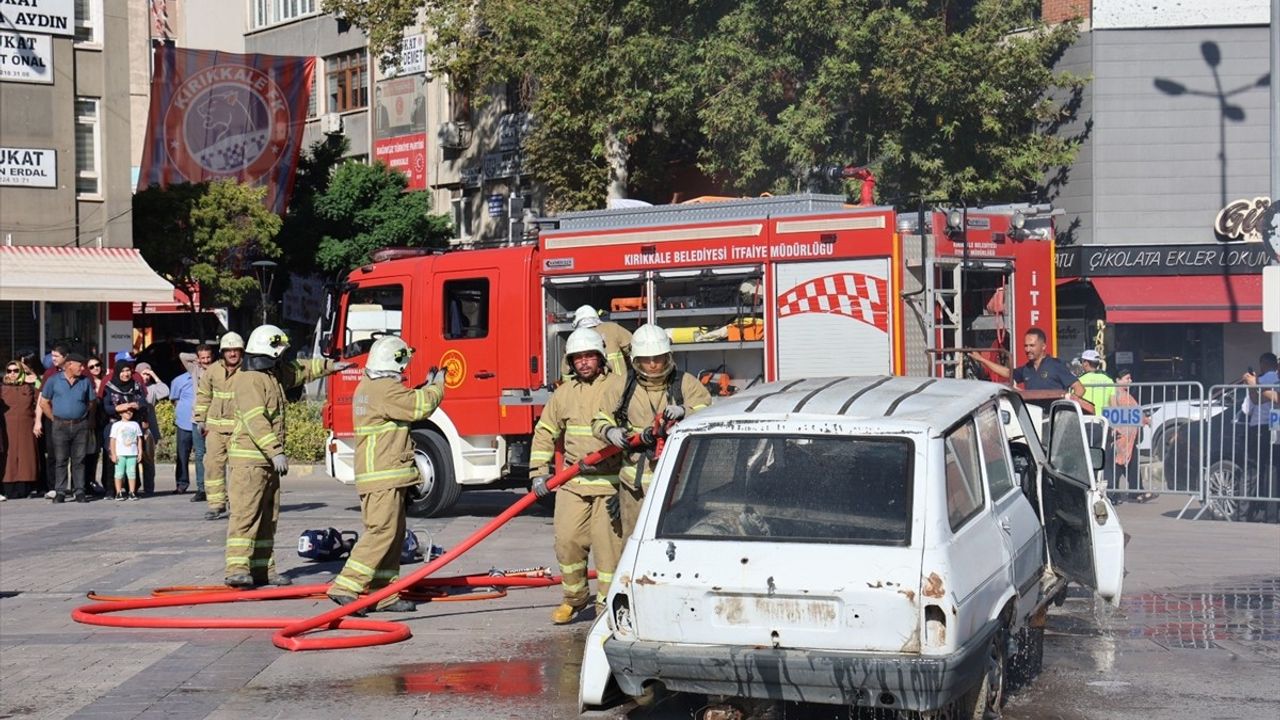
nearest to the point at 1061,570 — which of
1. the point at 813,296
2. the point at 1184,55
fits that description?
the point at 813,296

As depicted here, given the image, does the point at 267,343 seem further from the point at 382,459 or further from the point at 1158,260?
the point at 1158,260

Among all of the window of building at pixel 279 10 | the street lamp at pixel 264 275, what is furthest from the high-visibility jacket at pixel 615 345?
the window of building at pixel 279 10

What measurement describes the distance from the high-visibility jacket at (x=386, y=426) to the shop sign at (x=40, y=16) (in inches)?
836

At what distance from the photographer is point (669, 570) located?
6324 mm

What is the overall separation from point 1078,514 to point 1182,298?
18.3m

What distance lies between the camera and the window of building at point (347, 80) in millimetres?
46906

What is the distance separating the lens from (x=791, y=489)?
6445mm

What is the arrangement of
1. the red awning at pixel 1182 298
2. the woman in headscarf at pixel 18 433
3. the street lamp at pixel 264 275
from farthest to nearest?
the street lamp at pixel 264 275 → the red awning at pixel 1182 298 → the woman in headscarf at pixel 18 433

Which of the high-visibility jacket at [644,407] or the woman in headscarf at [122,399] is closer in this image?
the high-visibility jacket at [644,407]

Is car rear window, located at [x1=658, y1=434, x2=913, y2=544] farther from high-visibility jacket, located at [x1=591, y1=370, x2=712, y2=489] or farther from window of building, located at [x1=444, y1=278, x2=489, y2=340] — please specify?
window of building, located at [x1=444, y1=278, x2=489, y2=340]

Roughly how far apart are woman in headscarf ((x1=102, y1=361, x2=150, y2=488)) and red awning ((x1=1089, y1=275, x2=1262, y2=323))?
1492cm

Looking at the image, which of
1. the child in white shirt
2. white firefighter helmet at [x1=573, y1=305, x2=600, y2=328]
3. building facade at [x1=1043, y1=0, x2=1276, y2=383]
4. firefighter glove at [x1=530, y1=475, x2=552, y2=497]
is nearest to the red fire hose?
firefighter glove at [x1=530, y1=475, x2=552, y2=497]

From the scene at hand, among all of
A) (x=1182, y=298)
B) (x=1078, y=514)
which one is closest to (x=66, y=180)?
(x=1182, y=298)

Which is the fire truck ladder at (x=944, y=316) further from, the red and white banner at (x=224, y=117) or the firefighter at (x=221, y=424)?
the red and white banner at (x=224, y=117)
